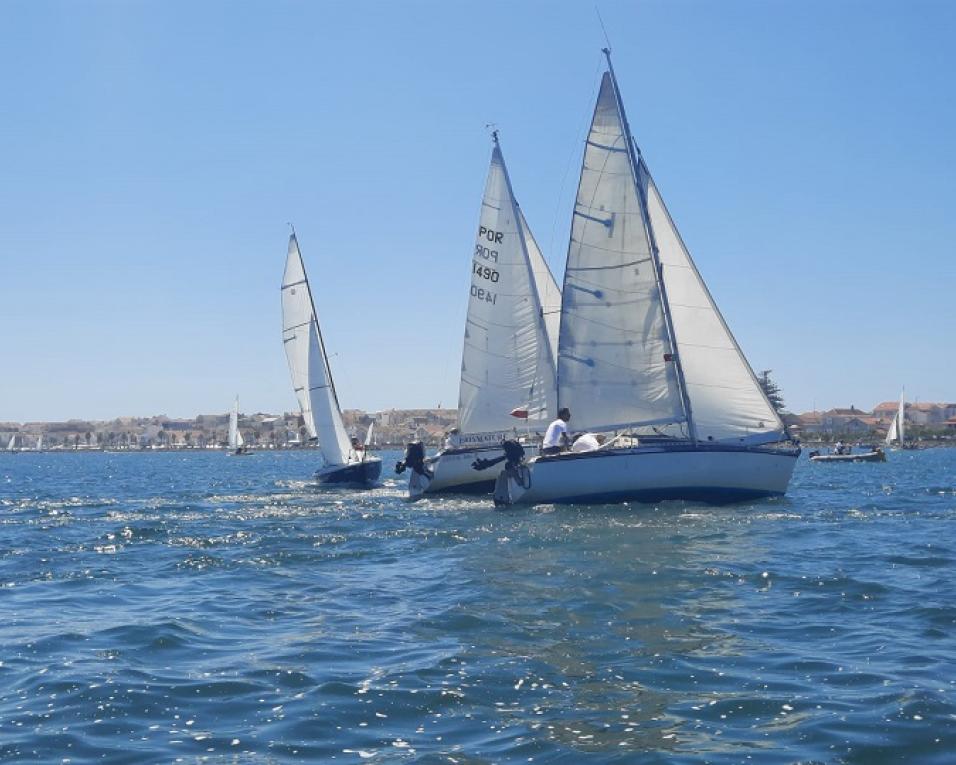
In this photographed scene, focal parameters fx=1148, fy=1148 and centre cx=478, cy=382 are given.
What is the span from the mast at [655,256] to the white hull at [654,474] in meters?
1.13

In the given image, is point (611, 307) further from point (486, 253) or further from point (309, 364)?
point (309, 364)

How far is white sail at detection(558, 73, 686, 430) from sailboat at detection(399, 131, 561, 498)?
181 inches

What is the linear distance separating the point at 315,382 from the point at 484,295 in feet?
32.4

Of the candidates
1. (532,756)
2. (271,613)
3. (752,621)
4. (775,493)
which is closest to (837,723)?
(532,756)

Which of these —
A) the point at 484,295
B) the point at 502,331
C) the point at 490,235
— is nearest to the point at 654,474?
the point at 502,331

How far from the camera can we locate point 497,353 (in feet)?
98.8

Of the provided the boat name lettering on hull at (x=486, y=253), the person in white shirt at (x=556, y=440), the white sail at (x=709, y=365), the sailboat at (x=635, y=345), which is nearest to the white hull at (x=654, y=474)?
the sailboat at (x=635, y=345)

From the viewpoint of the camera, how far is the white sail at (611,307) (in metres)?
24.6

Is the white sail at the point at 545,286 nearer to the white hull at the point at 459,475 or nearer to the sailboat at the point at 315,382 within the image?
the white hull at the point at 459,475

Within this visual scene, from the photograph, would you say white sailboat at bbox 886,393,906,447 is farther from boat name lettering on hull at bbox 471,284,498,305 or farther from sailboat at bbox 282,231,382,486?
boat name lettering on hull at bbox 471,284,498,305

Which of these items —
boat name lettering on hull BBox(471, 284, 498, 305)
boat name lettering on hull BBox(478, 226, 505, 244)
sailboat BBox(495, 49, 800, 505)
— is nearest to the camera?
sailboat BBox(495, 49, 800, 505)

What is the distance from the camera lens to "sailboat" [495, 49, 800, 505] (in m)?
24.0

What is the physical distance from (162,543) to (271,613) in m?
8.37

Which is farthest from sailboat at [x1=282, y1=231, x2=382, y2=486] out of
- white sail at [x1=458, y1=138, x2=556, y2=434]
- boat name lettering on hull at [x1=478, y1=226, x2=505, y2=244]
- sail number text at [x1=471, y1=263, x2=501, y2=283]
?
boat name lettering on hull at [x1=478, y1=226, x2=505, y2=244]
